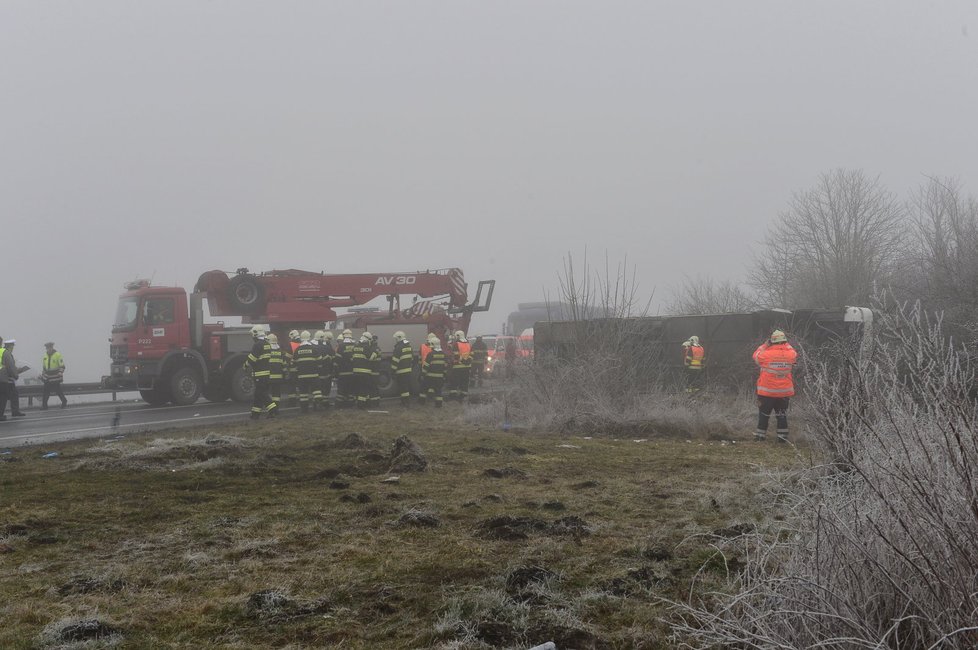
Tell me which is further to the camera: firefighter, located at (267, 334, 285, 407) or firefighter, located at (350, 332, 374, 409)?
firefighter, located at (350, 332, 374, 409)

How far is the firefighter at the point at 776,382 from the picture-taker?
432 inches

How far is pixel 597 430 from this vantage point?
12.7 meters

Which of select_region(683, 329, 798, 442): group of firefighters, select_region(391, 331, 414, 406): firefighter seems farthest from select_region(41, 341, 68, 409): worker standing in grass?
select_region(683, 329, 798, 442): group of firefighters

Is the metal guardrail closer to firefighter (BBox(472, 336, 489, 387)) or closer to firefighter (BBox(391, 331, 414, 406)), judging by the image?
firefighter (BBox(391, 331, 414, 406))

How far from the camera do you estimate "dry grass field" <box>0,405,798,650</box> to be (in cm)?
400

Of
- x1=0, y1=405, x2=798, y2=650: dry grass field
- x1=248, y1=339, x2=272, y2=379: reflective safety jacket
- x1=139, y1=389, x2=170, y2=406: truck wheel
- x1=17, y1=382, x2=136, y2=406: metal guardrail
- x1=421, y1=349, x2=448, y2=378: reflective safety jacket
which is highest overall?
x1=248, y1=339, x2=272, y2=379: reflective safety jacket

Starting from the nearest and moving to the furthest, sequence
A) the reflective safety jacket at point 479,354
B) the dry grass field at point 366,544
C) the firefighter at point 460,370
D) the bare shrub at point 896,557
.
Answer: the bare shrub at point 896,557 → the dry grass field at point 366,544 → the firefighter at point 460,370 → the reflective safety jacket at point 479,354

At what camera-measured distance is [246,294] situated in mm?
21516

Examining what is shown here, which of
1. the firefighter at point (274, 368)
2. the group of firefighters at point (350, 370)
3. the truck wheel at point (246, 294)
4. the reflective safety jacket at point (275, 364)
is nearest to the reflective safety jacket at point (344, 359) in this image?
the group of firefighters at point (350, 370)

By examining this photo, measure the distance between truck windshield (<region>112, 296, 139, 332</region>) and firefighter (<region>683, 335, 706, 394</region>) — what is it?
1257 cm

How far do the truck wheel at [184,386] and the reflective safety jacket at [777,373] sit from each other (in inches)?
544

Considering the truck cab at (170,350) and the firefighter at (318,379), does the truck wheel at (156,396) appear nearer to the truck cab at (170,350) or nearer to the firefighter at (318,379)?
the truck cab at (170,350)

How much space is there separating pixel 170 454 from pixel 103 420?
7.77 metres

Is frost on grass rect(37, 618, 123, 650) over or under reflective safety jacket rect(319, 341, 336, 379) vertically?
under
